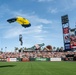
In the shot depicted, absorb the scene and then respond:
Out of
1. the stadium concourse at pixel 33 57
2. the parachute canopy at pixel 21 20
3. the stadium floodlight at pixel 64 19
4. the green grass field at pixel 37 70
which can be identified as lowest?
the green grass field at pixel 37 70

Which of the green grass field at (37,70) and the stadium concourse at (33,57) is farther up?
the stadium concourse at (33,57)

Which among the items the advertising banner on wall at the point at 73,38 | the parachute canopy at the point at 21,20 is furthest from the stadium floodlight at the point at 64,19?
the parachute canopy at the point at 21,20

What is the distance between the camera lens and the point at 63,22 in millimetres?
97625

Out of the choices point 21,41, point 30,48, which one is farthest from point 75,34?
point 30,48

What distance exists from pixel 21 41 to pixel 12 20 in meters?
60.3

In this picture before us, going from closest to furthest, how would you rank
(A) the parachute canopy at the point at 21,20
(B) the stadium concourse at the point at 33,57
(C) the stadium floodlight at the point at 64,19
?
(A) the parachute canopy at the point at 21,20 → (B) the stadium concourse at the point at 33,57 → (C) the stadium floodlight at the point at 64,19

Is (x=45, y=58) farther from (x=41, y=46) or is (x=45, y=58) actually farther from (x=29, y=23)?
(x=41, y=46)

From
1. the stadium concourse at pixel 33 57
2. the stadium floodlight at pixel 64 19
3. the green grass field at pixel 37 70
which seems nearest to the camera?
the green grass field at pixel 37 70

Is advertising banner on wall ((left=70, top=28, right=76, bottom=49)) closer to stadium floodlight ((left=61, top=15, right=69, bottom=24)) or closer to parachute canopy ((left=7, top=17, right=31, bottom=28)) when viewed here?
stadium floodlight ((left=61, top=15, right=69, bottom=24))

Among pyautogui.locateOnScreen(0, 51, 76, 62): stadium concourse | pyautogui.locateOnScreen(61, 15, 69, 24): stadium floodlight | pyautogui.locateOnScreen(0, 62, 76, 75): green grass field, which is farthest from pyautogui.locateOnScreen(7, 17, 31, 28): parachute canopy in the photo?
pyautogui.locateOnScreen(61, 15, 69, 24): stadium floodlight

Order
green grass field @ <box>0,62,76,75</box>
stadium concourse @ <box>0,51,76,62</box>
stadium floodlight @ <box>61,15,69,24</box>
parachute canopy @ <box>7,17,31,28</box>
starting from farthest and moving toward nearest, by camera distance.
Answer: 1. stadium floodlight @ <box>61,15,69,24</box>
2. stadium concourse @ <box>0,51,76,62</box>
3. parachute canopy @ <box>7,17,31,28</box>
4. green grass field @ <box>0,62,76,75</box>

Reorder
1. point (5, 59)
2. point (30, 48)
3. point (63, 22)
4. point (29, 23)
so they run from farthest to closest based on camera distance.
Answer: point (30, 48) < point (63, 22) < point (5, 59) < point (29, 23)

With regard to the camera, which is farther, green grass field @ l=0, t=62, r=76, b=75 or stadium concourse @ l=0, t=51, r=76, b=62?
stadium concourse @ l=0, t=51, r=76, b=62

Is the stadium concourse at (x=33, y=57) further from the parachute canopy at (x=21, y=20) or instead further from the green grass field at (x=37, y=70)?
the green grass field at (x=37, y=70)
